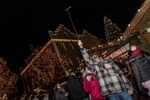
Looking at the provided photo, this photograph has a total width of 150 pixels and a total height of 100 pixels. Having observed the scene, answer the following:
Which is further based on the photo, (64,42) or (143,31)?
(64,42)

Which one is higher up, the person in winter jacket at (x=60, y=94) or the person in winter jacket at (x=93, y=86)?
the person in winter jacket at (x=60, y=94)

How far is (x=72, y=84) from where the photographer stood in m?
9.16

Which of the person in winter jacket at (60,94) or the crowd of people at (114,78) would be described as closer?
the crowd of people at (114,78)

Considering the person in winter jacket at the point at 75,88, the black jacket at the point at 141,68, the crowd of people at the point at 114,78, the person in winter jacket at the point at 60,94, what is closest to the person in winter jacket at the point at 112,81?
the crowd of people at the point at 114,78

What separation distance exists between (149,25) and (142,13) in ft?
3.27

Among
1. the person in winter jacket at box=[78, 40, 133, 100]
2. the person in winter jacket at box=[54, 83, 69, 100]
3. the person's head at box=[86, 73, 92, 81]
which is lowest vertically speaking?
the person in winter jacket at box=[78, 40, 133, 100]

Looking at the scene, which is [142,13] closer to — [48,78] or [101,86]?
[101,86]

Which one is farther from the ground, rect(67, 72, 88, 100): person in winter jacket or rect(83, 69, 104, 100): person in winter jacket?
rect(67, 72, 88, 100): person in winter jacket

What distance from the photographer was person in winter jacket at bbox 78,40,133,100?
20.6 feet

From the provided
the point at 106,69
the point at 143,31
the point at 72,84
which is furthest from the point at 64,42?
the point at 106,69

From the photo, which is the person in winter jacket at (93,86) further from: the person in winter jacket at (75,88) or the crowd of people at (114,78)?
the person in winter jacket at (75,88)

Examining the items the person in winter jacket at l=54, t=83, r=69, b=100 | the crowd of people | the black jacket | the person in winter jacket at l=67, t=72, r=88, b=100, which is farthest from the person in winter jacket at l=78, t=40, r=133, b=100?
the person in winter jacket at l=54, t=83, r=69, b=100

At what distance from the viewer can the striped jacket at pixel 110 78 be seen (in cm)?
630

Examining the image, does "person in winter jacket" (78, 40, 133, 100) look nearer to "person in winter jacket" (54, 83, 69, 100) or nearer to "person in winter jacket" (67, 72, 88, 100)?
"person in winter jacket" (67, 72, 88, 100)
